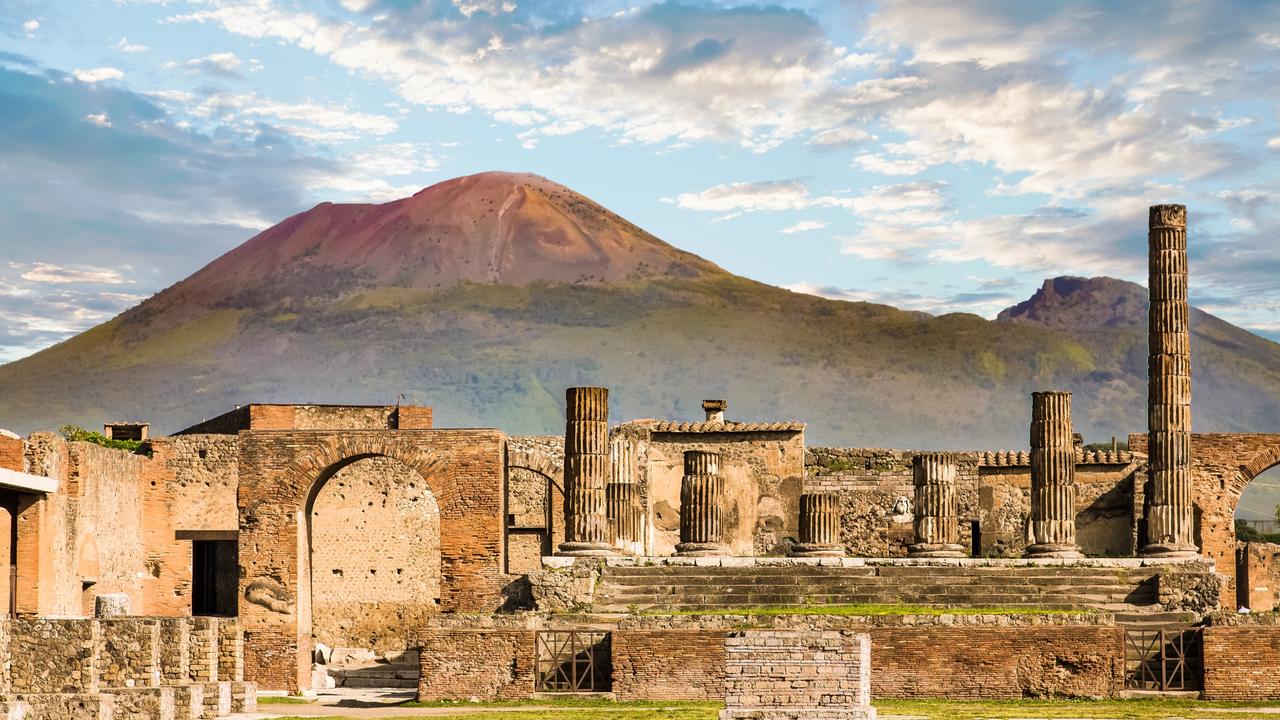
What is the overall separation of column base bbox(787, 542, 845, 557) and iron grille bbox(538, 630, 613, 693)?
695 centimetres

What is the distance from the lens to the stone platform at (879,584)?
28.6 m

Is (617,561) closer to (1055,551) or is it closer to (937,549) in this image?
(937,549)

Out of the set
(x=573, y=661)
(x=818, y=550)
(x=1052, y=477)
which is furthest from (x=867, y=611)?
(x=1052, y=477)

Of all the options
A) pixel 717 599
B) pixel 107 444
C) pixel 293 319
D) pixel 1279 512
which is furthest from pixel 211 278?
pixel 717 599

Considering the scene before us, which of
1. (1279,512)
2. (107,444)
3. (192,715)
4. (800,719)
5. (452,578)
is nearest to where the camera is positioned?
(800,719)

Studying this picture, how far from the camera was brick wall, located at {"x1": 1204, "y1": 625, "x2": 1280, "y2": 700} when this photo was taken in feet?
82.3

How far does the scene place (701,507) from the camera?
3278 centimetres

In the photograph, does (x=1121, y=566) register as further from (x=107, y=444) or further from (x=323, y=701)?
(x=107, y=444)

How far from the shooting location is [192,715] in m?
22.5

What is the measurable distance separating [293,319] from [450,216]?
61.9 ft

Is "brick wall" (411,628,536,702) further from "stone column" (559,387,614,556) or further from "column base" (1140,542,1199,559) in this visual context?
"column base" (1140,542,1199,559)

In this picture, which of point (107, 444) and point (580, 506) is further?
point (107, 444)

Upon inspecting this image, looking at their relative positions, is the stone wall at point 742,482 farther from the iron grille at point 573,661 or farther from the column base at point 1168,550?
the iron grille at point 573,661

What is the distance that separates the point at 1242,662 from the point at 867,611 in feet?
16.6
